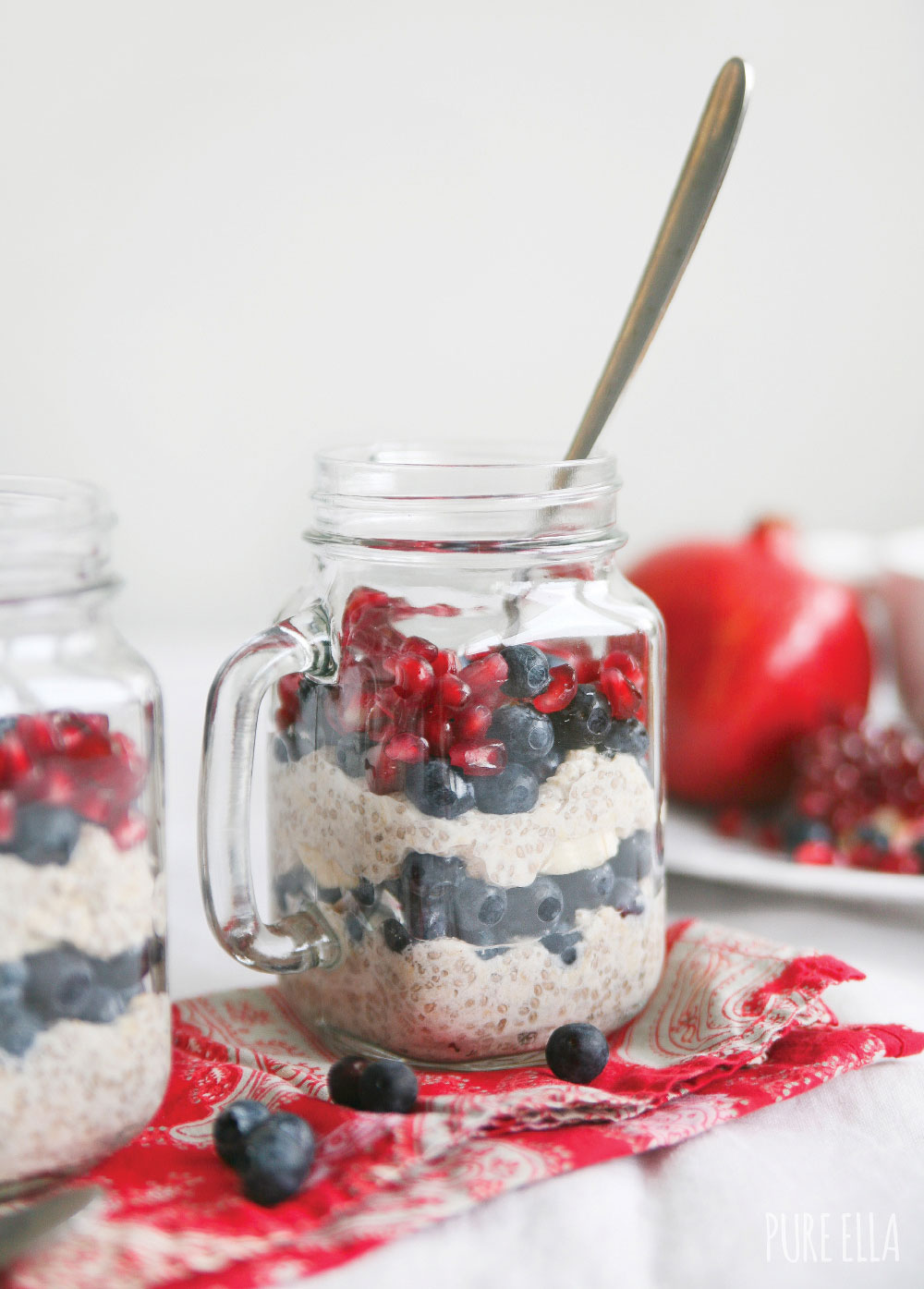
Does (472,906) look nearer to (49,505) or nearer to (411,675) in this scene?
(411,675)

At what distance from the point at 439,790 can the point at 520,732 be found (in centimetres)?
6

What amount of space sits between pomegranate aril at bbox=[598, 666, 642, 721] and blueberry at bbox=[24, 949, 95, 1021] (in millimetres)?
332

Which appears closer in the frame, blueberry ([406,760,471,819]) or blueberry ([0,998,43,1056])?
blueberry ([0,998,43,1056])

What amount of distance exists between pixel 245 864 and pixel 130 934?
0.40ft

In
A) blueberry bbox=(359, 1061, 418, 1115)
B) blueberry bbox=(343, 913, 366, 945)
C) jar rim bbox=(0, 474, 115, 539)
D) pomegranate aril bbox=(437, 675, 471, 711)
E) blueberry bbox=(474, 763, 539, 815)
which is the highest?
jar rim bbox=(0, 474, 115, 539)

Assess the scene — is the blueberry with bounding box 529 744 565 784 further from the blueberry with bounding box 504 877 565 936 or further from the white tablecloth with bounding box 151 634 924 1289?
the white tablecloth with bounding box 151 634 924 1289

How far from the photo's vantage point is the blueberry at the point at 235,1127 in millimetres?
594

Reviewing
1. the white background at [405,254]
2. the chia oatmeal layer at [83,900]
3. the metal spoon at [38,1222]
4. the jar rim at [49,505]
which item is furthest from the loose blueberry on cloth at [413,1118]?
the white background at [405,254]

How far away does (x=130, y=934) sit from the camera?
607 mm

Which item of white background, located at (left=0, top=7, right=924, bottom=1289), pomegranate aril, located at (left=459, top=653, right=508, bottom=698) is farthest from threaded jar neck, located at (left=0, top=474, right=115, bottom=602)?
white background, located at (left=0, top=7, right=924, bottom=1289)

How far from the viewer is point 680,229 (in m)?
0.74

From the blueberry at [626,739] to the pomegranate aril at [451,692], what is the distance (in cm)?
10

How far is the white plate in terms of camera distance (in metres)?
0.97

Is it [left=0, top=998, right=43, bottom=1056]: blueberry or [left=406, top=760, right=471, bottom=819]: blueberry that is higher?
[left=406, top=760, right=471, bottom=819]: blueberry
